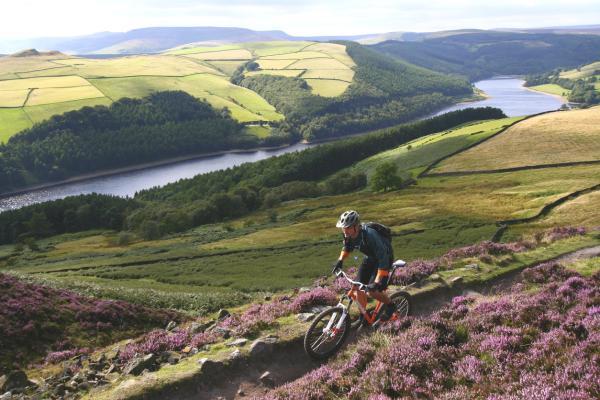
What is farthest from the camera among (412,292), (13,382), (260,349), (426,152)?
(426,152)

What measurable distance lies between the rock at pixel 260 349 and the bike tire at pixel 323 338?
1.43 metres

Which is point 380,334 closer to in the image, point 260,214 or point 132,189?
point 260,214

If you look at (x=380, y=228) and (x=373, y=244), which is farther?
(x=380, y=228)

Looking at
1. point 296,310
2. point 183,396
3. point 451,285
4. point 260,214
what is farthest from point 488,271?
point 260,214

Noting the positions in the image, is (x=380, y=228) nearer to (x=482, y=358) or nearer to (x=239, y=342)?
(x=482, y=358)

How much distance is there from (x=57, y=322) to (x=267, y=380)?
51.2 feet

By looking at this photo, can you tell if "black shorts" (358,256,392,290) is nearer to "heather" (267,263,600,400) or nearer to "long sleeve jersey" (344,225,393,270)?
"long sleeve jersey" (344,225,393,270)

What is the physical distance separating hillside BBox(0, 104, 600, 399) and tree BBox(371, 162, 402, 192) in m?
25.0

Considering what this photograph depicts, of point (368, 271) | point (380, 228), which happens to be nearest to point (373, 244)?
point (380, 228)

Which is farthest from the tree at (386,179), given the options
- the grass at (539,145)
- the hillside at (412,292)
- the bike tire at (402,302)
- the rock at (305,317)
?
the bike tire at (402,302)

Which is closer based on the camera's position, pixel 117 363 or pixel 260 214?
pixel 117 363

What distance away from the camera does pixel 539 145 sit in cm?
11806

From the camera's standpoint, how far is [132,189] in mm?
197000

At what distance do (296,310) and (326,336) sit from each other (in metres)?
4.61
